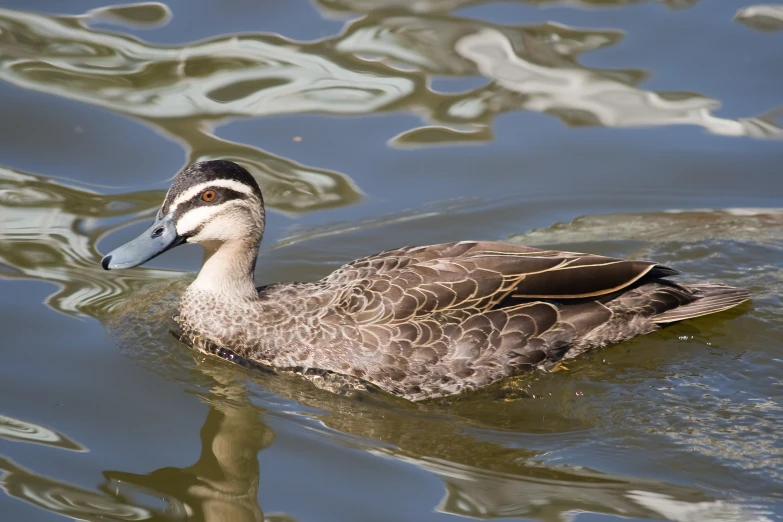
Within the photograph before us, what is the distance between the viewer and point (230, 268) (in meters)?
9.30

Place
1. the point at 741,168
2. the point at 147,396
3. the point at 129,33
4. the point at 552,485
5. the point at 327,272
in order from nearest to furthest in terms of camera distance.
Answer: the point at 552,485 → the point at 147,396 → the point at 327,272 → the point at 741,168 → the point at 129,33

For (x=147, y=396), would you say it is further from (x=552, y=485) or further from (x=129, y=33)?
(x=129, y=33)

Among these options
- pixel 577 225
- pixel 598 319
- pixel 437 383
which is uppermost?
pixel 577 225

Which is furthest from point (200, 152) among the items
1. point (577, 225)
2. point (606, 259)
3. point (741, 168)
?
point (741, 168)

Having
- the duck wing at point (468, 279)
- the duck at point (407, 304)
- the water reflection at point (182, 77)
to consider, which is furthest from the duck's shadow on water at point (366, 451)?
the water reflection at point (182, 77)

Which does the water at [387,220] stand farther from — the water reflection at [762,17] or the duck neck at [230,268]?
the duck neck at [230,268]

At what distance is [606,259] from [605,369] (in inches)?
35.6

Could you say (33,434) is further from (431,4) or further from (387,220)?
(431,4)

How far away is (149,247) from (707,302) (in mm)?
4640

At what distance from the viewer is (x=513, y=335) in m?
8.87

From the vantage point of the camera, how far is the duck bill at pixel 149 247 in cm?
880

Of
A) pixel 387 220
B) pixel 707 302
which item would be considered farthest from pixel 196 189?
pixel 707 302

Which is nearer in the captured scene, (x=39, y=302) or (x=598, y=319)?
(x=598, y=319)

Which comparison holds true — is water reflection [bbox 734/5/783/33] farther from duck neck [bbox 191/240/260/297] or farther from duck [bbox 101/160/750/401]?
duck neck [bbox 191/240/260/297]
